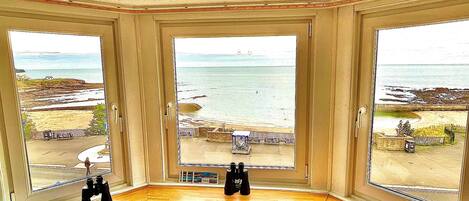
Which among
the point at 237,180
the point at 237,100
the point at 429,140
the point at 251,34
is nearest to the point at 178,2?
the point at 251,34

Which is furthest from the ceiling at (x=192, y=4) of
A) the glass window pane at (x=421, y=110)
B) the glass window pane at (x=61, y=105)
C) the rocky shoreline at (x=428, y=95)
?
the rocky shoreline at (x=428, y=95)

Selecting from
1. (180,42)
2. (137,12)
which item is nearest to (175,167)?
(180,42)

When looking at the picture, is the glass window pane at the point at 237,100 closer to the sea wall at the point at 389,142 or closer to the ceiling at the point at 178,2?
the ceiling at the point at 178,2

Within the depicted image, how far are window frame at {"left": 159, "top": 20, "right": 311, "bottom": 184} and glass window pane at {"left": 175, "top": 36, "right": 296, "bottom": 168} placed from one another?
4 centimetres

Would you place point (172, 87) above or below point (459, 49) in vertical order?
below

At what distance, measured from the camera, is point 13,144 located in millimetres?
1458

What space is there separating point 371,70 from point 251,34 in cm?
70

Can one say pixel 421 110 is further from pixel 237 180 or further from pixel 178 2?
pixel 178 2

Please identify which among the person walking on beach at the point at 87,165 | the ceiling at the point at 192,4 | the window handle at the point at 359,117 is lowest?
the person walking on beach at the point at 87,165

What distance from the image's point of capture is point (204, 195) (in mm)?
1742

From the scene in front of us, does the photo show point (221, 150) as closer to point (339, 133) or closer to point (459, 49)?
point (339, 133)

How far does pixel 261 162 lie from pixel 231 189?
270mm

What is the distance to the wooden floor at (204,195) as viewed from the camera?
1697 millimetres

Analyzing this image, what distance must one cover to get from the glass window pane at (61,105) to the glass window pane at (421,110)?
160 centimetres
